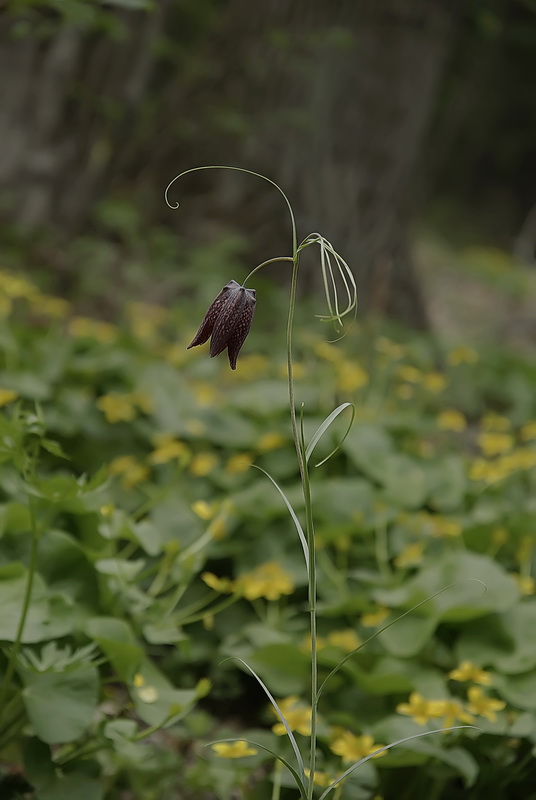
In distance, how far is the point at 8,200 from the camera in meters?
4.00

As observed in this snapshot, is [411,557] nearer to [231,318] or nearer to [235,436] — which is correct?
[235,436]

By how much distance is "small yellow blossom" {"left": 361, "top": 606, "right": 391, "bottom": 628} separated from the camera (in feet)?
6.33

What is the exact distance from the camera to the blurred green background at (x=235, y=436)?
5.00 ft

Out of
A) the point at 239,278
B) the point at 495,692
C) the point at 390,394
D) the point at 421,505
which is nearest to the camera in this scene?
the point at 495,692

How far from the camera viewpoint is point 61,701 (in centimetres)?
136

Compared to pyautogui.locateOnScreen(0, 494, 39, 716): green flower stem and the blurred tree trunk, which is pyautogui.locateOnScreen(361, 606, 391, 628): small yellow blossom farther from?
the blurred tree trunk

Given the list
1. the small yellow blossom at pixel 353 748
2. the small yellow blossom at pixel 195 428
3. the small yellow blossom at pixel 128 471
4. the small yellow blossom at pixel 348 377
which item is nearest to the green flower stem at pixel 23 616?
the small yellow blossom at pixel 353 748

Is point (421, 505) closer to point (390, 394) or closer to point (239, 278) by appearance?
point (390, 394)

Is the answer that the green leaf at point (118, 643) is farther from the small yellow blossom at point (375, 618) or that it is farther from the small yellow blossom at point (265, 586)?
the small yellow blossom at point (375, 618)

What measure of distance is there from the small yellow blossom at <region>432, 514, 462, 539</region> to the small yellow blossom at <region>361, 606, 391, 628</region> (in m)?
0.34

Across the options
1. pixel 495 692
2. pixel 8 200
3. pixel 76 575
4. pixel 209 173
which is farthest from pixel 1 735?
pixel 209 173

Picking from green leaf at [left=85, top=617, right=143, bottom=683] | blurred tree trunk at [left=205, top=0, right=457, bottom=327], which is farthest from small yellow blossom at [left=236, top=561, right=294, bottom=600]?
blurred tree trunk at [left=205, top=0, right=457, bottom=327]

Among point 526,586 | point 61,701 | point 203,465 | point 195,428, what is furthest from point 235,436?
point 61,701

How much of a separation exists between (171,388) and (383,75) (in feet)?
10.0
